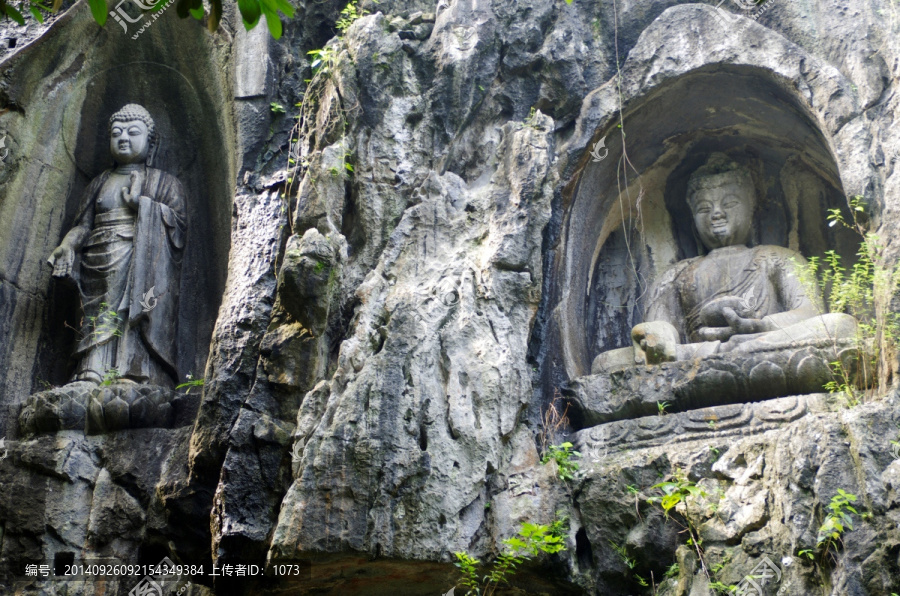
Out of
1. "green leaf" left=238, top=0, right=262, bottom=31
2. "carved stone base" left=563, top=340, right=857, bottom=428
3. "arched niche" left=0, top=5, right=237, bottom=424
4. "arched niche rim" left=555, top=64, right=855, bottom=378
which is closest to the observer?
"green leaf" left=238, top=0, right=262, bottom=31

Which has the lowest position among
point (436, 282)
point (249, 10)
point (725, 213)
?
point (436, 282)

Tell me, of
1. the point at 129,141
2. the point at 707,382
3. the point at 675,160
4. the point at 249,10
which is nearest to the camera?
the point at 249,10

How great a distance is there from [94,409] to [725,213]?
15.3ft

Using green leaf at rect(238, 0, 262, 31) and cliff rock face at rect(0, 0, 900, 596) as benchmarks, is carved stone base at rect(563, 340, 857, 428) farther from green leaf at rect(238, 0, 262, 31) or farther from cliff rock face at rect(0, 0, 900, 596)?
green leaf at rect(238, 0, 262, 31)

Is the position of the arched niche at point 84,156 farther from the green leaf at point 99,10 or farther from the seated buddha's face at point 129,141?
the green leaf at point 99,10

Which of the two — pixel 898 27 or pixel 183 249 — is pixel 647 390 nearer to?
pixel 898 27

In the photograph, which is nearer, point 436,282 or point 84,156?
point 436,282

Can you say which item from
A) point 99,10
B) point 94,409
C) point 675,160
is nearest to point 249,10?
point 99,10

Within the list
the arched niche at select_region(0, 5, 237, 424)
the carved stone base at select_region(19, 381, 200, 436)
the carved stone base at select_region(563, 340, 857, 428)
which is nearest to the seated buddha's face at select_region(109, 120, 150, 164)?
the arched niche at select_region(0, 5, 237, 424)

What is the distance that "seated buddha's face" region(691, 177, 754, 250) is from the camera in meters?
8.12

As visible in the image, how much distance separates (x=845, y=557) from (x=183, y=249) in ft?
17.7

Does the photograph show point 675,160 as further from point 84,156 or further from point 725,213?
point 84,156

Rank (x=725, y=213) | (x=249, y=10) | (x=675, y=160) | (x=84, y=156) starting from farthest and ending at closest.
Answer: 1. (x=84, y=156)
2. (x=675, y=160)
3. (x=725, y=213)
4. (x=249, y=10)

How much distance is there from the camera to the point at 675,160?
847cm
